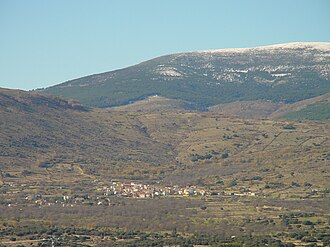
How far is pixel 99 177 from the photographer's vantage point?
12262 cm

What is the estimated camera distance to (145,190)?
11150cm

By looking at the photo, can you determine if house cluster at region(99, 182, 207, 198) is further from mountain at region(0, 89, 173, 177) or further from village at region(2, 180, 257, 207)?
mountain at region(0, 89, 173, 177)

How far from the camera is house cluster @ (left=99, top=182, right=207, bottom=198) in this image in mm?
108438

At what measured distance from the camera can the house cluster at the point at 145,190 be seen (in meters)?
108

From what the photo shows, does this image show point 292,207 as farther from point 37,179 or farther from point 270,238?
point 37,179

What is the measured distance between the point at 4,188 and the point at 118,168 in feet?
77.8

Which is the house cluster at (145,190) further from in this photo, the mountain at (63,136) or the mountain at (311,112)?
the mountain at (311,112)

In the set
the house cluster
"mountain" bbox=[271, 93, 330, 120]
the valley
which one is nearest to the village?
the house cluster

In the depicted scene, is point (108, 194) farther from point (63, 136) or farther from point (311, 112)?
point (311, 112)

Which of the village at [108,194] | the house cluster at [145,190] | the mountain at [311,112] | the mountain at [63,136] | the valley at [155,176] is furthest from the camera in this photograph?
the mountain at [311,112]

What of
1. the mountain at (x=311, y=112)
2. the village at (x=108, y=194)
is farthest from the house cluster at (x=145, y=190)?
the mountain at (x=311, y=112)

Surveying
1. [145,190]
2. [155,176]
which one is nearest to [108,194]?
[145,190]

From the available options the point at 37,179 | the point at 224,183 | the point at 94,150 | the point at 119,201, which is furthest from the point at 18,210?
the point at 94,150

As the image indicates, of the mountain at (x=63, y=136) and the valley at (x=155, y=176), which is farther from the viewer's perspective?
the mountain at (x=63, y=136)
